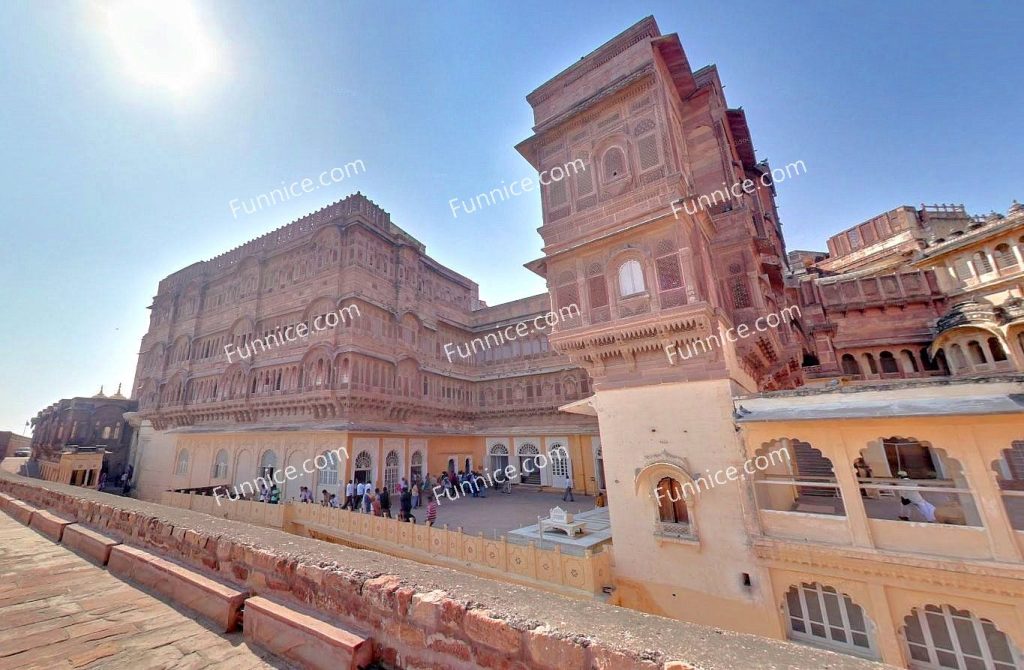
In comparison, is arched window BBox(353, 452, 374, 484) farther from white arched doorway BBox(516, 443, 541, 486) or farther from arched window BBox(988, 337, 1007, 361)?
arched window BBox(988, 337, 1007, 361)

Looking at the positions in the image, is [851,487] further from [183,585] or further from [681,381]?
[183,585]

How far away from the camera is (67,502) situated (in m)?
6.57

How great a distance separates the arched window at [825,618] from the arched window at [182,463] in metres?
30.7

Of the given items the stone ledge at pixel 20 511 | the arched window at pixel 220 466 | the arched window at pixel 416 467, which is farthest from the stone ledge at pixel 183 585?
the arched window at pixel 220 466

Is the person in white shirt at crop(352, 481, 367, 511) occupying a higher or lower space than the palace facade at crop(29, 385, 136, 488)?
lower

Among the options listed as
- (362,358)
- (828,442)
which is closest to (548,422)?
(362,358)

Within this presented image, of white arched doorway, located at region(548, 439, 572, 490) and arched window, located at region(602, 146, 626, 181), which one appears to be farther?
white arched doorway, located at region(548, 439, 572, 490)

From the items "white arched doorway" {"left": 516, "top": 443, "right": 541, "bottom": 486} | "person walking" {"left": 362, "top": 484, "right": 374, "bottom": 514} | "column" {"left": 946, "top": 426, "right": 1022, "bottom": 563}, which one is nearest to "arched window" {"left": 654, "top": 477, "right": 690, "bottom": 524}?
"column" {"left": 946, "top": 426, "right": 1022, "bottom": 563}

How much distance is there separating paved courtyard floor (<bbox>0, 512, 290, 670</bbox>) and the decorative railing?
675 cm

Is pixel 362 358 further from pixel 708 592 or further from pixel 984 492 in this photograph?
pixel 984 492

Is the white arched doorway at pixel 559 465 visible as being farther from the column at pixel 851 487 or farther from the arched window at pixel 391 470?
the column at pixel 851 487

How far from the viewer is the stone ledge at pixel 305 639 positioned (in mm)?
2178

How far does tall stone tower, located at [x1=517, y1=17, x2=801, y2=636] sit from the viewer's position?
8.72 metres

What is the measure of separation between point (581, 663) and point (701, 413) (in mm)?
8382
